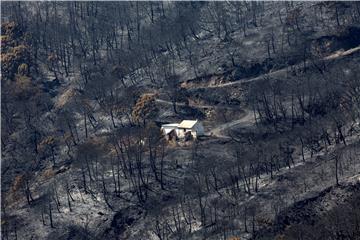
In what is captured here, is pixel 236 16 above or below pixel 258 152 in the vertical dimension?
above

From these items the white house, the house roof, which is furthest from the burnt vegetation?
the house roof

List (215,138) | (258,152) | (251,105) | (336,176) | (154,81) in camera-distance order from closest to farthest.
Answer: (336,176), (258,152), (215,138), (251,105), (154,81)

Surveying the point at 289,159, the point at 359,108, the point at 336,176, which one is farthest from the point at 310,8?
the point at 336,176

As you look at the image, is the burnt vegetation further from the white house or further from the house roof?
the house roof

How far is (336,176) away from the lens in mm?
78125

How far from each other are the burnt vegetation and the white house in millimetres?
1047

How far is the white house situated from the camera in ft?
324

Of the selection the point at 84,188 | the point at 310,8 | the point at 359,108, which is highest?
the point at 310,8

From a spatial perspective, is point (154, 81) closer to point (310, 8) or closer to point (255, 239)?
point (310, 8)

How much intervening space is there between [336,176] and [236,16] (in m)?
64.4

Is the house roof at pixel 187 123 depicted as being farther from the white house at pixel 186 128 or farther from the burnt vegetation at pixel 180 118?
the burnt vegetation at pixel 180 118

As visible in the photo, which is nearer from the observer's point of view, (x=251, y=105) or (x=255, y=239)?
(x=255, y=239)

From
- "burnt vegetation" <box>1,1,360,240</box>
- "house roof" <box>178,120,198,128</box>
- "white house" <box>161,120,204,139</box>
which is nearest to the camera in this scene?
"burnt vegetation" <box>1,1,360,240</box>

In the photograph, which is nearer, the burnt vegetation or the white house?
the burnt vegetation
